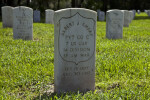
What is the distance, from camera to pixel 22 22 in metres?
8.11

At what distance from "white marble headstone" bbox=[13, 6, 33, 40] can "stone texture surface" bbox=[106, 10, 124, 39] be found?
10.4 ft

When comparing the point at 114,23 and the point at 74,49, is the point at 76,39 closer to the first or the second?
the point at 74,49

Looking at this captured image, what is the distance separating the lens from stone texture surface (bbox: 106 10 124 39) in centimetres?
866

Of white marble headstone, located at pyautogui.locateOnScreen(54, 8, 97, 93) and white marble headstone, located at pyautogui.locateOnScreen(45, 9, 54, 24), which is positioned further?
white marble headstone, located at pyautogui.locateOnScreen(45, 9, 54, 24)

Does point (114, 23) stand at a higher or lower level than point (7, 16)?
lower

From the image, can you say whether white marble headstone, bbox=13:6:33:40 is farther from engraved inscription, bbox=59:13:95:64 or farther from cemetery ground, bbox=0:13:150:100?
engraved inscription, bbox=59:13:95:64

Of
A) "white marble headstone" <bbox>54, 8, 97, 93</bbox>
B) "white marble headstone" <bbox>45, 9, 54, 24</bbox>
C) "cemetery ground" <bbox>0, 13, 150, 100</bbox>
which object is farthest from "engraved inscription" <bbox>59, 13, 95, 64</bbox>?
"white marble headstone" <bbox>45, 9, 54, 24</bbox>

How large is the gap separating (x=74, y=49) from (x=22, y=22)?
5216mm

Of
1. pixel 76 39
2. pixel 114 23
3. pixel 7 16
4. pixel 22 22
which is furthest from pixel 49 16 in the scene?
pixel 76 39

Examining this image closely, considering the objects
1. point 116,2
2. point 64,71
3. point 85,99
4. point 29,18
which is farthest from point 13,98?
point 116,2

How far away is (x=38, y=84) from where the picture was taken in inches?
149

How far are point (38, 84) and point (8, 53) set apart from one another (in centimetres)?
225

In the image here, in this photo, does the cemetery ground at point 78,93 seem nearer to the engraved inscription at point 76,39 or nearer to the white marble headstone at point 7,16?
the engraved inscription at point 76,39

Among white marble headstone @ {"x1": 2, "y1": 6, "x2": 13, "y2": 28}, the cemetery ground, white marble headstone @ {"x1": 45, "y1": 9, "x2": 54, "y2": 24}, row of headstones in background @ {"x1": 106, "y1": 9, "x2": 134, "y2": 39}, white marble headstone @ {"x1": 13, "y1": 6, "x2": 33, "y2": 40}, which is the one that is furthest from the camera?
white marble headstone @ {"x1": 45, "y1": 9, "x2": 54, "y2": 24}
